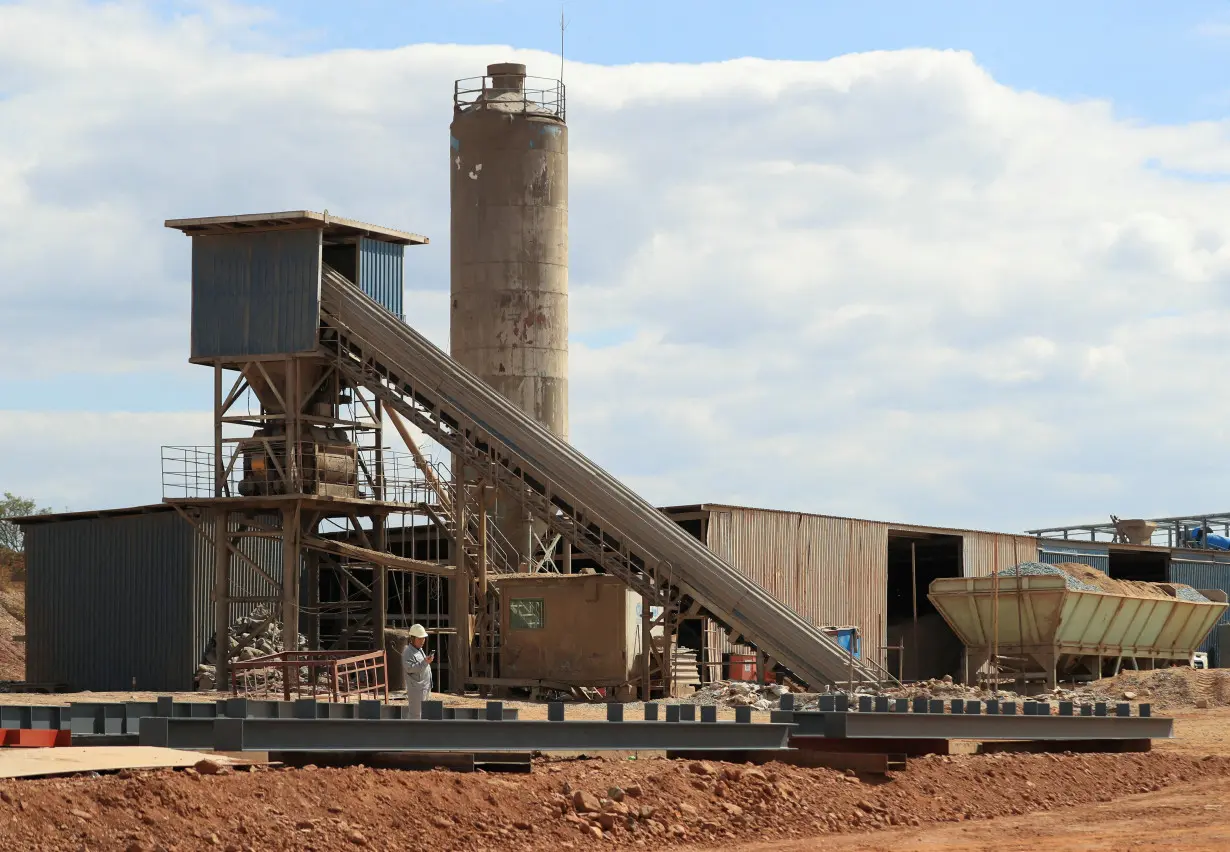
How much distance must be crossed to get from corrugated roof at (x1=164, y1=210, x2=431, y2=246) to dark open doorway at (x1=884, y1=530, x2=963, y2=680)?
46.5ft

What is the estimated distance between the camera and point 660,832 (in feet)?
48.5

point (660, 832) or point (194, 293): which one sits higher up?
point (194, 293)

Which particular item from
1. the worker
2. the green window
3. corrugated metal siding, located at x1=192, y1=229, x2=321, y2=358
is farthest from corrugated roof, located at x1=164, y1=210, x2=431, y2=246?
the worker

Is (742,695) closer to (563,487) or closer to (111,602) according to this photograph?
(563,487)

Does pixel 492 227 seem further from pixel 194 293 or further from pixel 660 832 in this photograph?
pixel 660 832

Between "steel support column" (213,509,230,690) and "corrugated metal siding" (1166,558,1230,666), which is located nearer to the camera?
"steel support column" (213,509,230,690)

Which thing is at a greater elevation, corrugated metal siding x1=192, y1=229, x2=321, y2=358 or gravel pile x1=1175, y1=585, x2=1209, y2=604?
corrugated metal siding x1=192, y1=229, x2=321, y2=358

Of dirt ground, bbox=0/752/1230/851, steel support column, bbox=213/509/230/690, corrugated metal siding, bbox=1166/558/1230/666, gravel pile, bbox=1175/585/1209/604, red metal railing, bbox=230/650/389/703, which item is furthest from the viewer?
corrugated metal siding, bbox=1166/558/1230/666

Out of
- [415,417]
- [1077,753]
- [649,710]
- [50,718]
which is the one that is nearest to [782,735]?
[649,710]

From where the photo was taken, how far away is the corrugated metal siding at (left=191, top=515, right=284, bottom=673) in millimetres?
38031

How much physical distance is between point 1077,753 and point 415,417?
54.3 ft

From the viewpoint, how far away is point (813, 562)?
3878 centimetres

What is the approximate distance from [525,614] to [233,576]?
29.9ft

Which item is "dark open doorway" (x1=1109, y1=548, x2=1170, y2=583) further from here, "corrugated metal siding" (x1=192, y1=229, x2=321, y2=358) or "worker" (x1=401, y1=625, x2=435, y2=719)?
"worker" (x1=401, y1=625, x2=435, y2=719)
